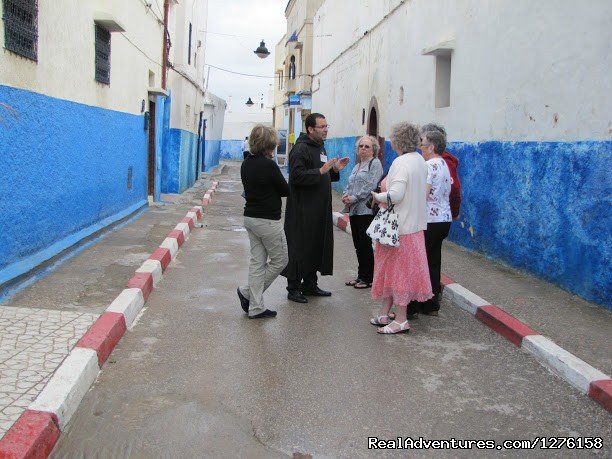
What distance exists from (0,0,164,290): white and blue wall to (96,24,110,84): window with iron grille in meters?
0.19

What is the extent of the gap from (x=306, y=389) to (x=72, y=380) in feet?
4.85

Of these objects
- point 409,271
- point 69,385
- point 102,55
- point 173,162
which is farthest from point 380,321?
point 173,162

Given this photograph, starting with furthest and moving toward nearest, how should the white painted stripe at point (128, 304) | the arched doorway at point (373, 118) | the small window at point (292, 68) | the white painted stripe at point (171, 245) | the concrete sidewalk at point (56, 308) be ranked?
1. the small window at point (292, 68)
2. the arched doorway at point (373, 118)
3. the white painted stripe at point (171, 245)
4. the white painted stripe at point (128, 304)
5. the concrete sidewalk at point (56, 308)

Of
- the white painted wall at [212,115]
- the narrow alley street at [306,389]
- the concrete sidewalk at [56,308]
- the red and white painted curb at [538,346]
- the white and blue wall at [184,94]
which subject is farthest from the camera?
the white painted wall at [212,115]

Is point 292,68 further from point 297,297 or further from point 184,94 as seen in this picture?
point 297,297

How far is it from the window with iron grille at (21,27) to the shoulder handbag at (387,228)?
12.4 feet

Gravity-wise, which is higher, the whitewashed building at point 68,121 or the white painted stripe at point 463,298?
the whitewashed building at point 68,121

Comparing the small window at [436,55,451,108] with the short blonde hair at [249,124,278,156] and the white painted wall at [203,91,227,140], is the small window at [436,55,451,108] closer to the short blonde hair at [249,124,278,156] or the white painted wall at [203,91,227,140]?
the short blonde hair at [249,124,278,156]

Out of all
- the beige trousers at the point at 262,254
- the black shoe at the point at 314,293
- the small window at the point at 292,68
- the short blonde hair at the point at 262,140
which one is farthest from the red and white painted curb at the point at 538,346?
the small window at the point at 292,68

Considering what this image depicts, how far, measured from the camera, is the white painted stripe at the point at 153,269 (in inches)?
279

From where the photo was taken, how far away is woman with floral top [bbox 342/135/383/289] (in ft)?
22.9

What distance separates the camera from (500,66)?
8.65 meters

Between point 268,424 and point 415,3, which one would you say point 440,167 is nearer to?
point 268,424

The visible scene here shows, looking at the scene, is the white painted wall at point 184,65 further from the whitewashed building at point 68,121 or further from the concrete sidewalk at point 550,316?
the concrete sidewalk at point 550,316
